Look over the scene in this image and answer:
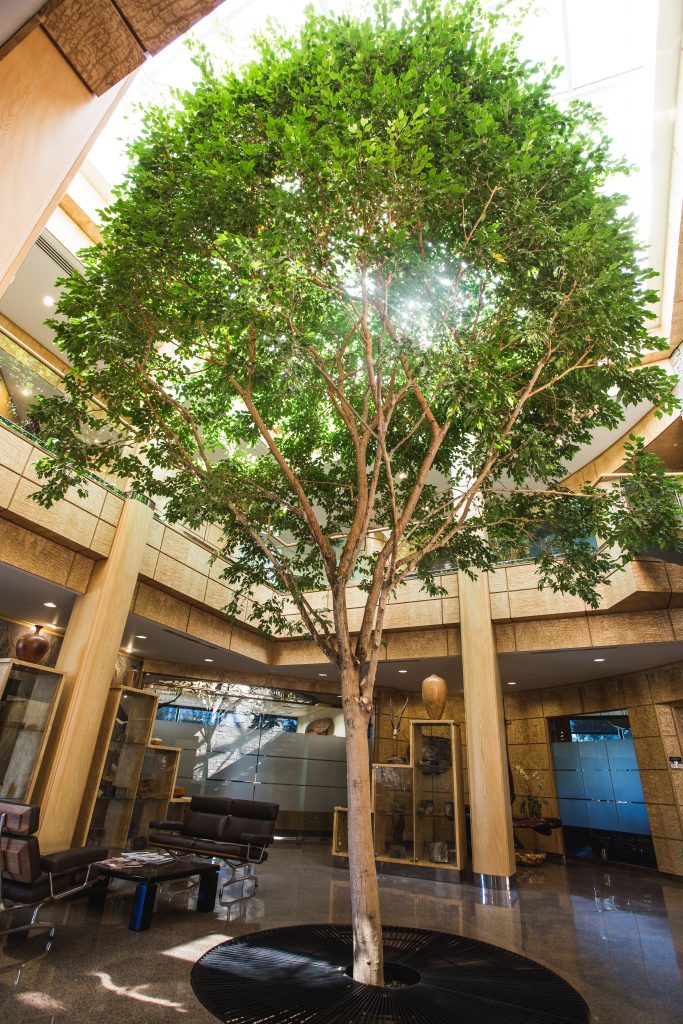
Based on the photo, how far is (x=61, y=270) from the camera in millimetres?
8703

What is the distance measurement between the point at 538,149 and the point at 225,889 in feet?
27.7

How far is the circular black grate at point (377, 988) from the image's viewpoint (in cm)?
316

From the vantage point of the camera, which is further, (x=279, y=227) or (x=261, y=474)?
(x=261, y=474)

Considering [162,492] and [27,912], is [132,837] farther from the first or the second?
[162,492]

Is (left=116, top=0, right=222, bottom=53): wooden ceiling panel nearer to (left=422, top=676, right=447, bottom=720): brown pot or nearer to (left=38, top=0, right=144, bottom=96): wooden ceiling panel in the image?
(left=38, top=0, right=144, bottom=96): wooden ceiling panel

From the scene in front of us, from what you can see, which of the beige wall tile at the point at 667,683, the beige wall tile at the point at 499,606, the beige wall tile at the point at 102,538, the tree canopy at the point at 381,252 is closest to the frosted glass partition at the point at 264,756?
the beige wall tile at the point at 102,538

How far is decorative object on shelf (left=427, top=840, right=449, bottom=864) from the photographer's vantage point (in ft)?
27.2

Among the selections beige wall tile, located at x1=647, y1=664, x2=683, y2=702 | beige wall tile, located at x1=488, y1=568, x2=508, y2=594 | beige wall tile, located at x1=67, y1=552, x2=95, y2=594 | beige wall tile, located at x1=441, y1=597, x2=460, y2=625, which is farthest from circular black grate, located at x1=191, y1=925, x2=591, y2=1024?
beige wall tile, located at x1=647, y1=664, x2=683, y2=702

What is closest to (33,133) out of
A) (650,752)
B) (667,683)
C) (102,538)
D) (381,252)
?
(381,252)

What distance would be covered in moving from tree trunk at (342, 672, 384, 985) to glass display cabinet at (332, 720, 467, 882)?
503 cm

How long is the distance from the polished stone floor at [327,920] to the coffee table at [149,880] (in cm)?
14

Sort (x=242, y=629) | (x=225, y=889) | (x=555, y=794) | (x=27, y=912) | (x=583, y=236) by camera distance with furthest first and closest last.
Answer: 1. (x=555, y=794)
2. (x=242, y=629)
3. (x=225, y=889)
4. (x=27, y=912)
5. (x=583, y=236)

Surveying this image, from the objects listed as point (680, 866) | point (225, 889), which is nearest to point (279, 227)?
point (225, 889)

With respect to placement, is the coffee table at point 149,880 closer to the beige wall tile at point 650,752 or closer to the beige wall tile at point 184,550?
the beige wall tile at point 184,550
